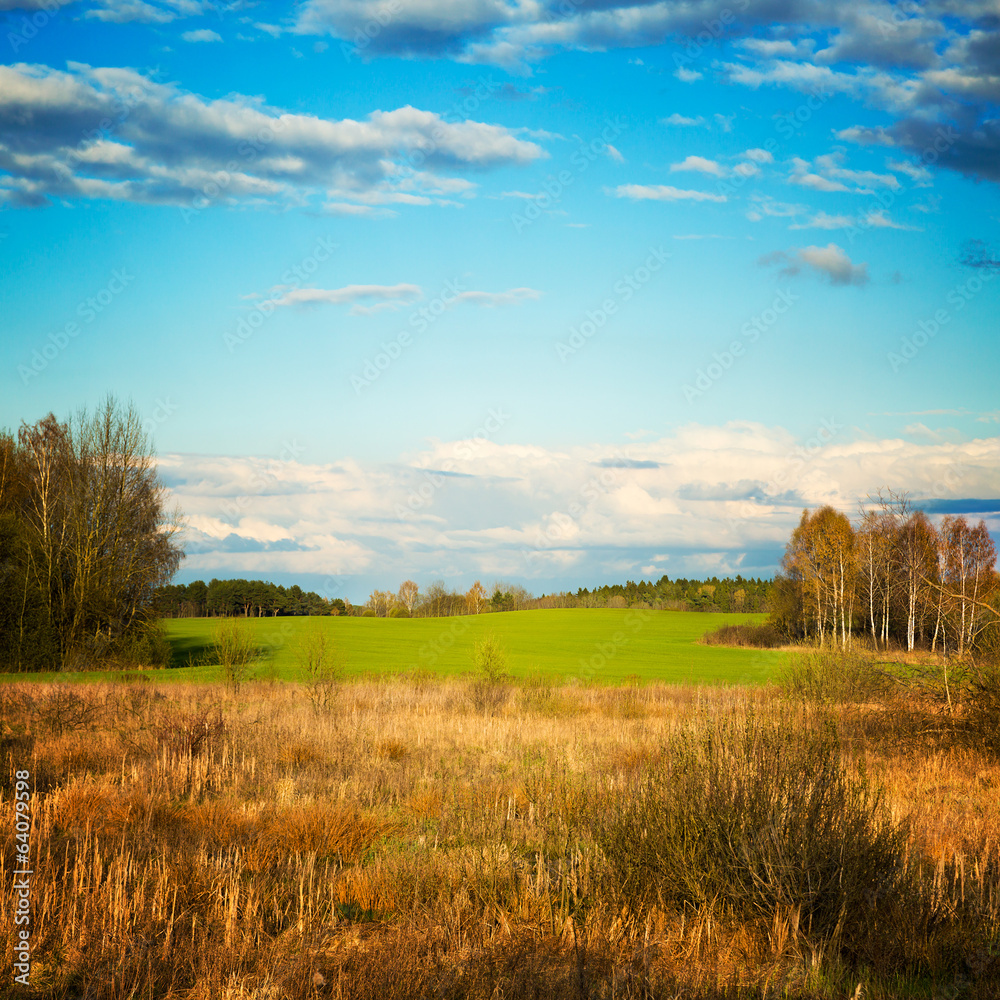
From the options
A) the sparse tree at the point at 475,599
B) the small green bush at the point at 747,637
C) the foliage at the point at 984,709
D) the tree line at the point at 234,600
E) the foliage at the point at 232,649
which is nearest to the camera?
the foliage at the point at 984,709

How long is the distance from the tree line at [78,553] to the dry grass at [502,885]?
86.7 ft

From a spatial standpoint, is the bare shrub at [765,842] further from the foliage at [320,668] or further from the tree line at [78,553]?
the tree line at [78,553]

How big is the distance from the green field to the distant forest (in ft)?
43.5

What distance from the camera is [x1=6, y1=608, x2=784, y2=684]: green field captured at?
37031 millimetres

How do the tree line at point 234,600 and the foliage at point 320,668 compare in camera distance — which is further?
the tree line at point 234,600

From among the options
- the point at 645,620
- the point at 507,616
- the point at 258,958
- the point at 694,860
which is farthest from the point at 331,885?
the point at 507,616

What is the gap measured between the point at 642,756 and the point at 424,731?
533cm

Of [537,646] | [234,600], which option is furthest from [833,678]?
[234,600]

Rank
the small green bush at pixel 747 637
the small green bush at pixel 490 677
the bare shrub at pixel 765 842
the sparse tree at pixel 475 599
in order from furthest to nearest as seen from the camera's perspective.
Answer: the sparse tree at pixel 475 599 < the small green bush at pixel 747 637 < the small green bush at pixel 490 677 < the bare shrub at pixel 765 842

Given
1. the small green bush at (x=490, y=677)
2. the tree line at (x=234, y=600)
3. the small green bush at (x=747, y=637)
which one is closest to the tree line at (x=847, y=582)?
the small green bush at (x=747, y=637)

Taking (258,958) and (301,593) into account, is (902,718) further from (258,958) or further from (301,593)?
(301,593)

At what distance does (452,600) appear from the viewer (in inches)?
4439

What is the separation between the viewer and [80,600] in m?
33.7

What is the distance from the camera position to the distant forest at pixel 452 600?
87500 millimetres
